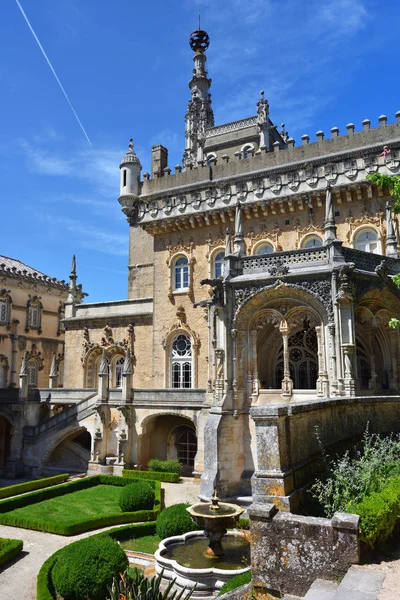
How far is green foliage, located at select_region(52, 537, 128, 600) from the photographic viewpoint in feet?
35.7

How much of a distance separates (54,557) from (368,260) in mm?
14666

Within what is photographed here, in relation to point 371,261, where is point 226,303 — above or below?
below

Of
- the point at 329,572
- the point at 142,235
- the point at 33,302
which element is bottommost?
the point at 329,572

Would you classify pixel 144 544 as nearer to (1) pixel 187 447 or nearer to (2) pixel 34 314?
(1) pixel 187 447

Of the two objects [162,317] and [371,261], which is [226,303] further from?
[162,317]

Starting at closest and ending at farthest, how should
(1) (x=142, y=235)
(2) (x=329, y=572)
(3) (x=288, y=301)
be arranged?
1. (2) (x=329, y=572)
2. (3) (x=288, y=301)
3. (1) (x=142, y=235)

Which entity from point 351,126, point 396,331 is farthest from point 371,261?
point 351,126

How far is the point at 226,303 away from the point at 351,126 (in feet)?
46.4

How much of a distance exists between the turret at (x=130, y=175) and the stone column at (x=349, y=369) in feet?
66.3

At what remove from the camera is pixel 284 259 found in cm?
1916

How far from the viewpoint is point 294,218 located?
2612 cm

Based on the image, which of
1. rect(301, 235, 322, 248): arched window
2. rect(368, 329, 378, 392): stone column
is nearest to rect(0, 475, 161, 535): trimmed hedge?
rect(368, 329, 378, 392): stone column

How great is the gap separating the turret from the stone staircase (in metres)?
29.0

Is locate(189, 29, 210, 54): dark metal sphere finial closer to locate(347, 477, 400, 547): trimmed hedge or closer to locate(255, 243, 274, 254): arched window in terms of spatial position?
locate(255, 243, 274, 254): arched window
